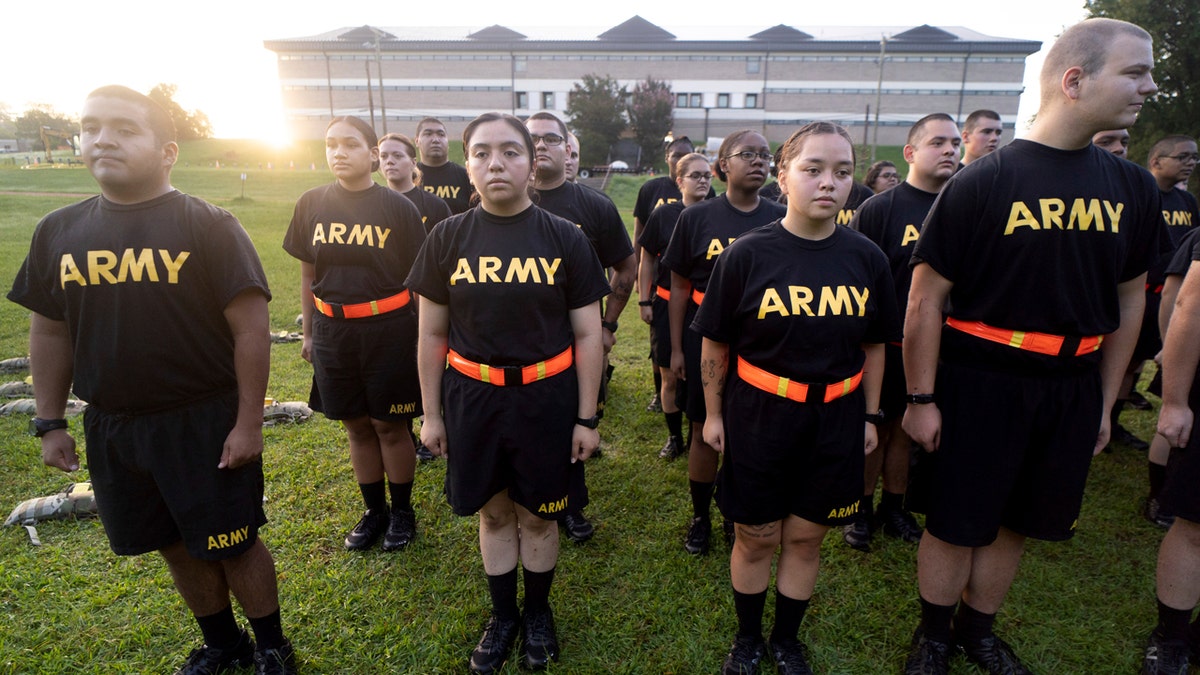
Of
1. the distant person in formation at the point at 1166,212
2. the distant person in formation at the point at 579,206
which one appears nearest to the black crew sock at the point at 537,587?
the distant person in formation at the point at 579,206

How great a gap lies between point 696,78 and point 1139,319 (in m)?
56.2

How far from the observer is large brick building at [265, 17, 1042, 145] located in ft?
168

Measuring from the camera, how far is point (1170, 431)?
253cm

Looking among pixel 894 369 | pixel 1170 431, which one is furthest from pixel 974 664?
pixel 894 369

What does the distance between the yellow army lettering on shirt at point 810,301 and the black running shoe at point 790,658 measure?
5.03 ft

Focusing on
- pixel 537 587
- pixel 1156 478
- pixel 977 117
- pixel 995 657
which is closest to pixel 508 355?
pixel 537 587

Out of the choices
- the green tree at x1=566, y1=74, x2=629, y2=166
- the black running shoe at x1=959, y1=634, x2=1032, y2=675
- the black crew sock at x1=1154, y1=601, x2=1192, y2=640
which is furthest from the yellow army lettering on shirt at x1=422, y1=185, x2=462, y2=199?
the green tree at x1=566, y1=74, x2=629, y2=166

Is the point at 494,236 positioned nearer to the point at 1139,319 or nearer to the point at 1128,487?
the point at 1139,319

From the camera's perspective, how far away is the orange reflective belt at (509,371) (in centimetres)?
251

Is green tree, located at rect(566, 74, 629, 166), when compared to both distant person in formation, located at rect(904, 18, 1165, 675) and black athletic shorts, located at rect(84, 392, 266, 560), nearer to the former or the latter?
distant person in formation, located at rect(904, 18, 1165, 675)

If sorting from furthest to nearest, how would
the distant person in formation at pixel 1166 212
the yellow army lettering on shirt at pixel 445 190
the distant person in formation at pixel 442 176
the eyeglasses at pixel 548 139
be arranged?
the yellow army lettering on shirt at pixel 445 190
the distant person in formation at pixel 442 176
the distant person in formation at pixel 1166 212
the eyeglasses at pixel 548 139

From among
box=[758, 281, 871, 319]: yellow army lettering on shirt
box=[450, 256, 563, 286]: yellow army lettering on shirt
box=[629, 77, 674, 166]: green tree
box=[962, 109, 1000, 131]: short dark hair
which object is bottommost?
box=[758, 281, 871, 319]: yellow army lettering on shirt

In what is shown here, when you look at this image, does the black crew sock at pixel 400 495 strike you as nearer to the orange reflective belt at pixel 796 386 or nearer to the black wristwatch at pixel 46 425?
the black wristwatch at pixel 46 425

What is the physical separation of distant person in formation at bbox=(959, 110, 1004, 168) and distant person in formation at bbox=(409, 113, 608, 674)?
298cm
